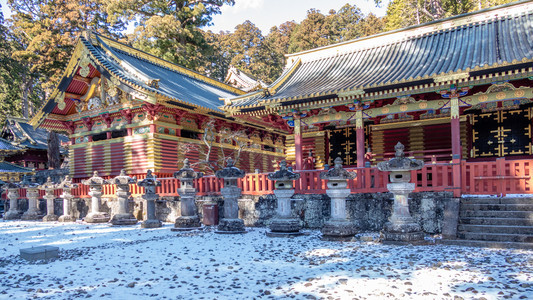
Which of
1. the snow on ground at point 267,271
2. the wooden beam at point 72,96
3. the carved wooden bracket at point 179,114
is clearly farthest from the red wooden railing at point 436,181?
the wooden beam at point 72,96

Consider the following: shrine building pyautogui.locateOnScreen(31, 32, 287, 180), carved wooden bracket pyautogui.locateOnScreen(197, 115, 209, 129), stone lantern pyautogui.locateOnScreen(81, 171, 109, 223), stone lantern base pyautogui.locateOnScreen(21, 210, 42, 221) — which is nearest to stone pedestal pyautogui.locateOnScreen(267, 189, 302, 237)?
shrine building pyautogui.locateOnScreen(31, 32, 287, 180)

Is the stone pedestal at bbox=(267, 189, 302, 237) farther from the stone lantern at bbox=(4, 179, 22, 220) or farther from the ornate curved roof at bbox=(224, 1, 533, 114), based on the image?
the stone lantern at bbox=(4, 179, 22, 220)

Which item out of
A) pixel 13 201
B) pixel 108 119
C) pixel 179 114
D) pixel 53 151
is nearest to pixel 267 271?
pixel 179 114

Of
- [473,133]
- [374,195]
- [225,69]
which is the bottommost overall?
[374,195]

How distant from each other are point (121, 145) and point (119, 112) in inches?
70.6

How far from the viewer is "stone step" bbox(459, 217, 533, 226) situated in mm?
9234

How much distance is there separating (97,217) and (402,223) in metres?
13.3

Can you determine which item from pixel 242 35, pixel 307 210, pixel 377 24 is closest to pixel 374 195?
pixel 307 210

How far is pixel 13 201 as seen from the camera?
806 inches

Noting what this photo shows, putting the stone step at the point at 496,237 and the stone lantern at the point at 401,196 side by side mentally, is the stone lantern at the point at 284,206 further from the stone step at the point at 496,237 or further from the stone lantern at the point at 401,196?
the stone step at the point at 496,237

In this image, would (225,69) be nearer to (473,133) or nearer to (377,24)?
(377,24)

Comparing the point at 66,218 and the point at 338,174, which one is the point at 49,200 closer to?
the point at 66,218

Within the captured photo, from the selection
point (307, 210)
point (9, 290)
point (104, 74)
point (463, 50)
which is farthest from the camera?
point (104, 74)

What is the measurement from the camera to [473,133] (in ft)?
52.0
